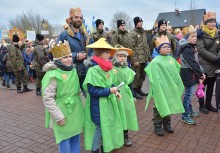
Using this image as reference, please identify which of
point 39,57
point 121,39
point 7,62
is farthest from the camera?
point 7,62

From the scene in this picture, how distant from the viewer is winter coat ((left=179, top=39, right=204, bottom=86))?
14.8 feet

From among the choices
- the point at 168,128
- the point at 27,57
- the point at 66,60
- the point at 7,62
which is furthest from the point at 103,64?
the point at 27,57

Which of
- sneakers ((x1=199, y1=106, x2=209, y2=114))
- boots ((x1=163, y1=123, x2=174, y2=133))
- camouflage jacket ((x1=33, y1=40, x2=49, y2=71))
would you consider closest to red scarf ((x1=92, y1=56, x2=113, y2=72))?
boots ((x1=163, y1=123, x2=174, y2=133))

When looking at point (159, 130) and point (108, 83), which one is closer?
point (108, 83)

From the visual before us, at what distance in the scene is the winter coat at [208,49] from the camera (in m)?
5.12

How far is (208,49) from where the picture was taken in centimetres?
518

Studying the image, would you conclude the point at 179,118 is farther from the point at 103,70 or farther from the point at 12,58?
the point at 12,58

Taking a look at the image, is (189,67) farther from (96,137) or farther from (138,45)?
(138,45)

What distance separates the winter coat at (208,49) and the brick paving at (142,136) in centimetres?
102

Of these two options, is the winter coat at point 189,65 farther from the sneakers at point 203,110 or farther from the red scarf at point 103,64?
the red scarf at point 103,64

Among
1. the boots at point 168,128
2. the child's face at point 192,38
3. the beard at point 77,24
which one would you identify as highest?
the beard at point 77,24

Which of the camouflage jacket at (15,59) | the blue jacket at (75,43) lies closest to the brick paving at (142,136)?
the blue jacket at (75,43)

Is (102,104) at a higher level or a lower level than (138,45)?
lower

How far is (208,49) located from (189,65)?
955 mm
